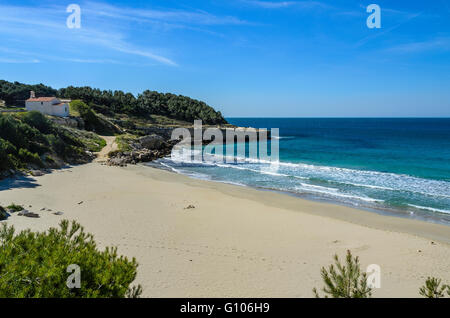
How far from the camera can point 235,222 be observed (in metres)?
14.6

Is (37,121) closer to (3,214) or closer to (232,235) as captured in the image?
(3,214)

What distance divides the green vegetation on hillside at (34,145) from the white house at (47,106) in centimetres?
1149

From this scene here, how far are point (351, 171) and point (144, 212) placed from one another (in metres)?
22.3

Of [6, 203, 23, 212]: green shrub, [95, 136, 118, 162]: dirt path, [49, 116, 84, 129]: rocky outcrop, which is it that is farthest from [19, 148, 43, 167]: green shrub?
[49, 116, 84, 129]: rocky outcrop

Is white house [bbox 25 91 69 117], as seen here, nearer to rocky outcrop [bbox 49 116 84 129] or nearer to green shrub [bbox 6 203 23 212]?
rocky outcrop [bbox 49 116 84 129]

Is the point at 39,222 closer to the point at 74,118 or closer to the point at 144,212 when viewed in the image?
the point at 144,212

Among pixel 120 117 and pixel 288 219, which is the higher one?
pixel 120 117

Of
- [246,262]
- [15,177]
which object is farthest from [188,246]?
[15,177]

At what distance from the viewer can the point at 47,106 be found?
42.9 m

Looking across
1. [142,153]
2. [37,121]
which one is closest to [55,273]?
[37,121]

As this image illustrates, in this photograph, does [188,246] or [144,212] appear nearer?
[188,246]

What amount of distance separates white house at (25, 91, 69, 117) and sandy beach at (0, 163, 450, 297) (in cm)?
2614

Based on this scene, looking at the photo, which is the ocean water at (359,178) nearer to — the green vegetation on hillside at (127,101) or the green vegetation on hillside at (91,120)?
the green vegetation on hillside at (91,120)

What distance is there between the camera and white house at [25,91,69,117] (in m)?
42.7
